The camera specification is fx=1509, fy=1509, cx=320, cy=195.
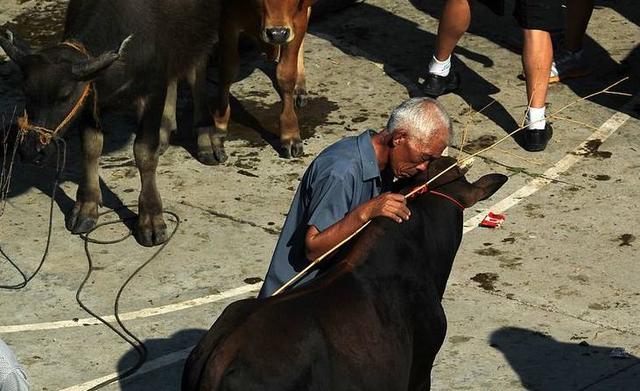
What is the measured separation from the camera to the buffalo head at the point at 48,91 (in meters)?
9.09

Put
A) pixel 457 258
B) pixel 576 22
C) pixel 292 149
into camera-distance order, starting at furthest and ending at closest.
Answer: pixel 576 22
pixel 292 149
pixel 457 258

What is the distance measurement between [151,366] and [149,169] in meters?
2.08

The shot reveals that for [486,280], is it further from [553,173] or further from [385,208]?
[385,208]

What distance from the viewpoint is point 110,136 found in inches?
446

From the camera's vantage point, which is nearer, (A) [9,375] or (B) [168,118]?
(A) [9,375]

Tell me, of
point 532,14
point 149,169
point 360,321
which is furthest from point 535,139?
point 360,321

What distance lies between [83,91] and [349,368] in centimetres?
404

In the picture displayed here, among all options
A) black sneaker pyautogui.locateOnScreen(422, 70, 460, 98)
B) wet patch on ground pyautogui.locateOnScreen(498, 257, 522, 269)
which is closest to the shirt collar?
wet patch on ground pyautogui.locateOnScreen(498, 257, 522, 269)

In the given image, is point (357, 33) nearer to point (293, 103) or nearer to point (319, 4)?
point (319, 4)

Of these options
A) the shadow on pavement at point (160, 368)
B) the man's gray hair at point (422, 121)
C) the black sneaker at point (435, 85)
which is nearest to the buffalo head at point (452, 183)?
the man's gray hair at point (422, 121)

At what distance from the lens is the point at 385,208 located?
6.14m

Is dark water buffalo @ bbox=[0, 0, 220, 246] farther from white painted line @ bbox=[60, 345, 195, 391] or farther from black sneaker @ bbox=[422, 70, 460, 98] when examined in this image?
black sneaker @ bbox=[422, 70, 460, 98]

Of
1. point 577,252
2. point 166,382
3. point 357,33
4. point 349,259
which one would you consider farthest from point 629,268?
point 357,33

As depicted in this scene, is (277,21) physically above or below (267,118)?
above
